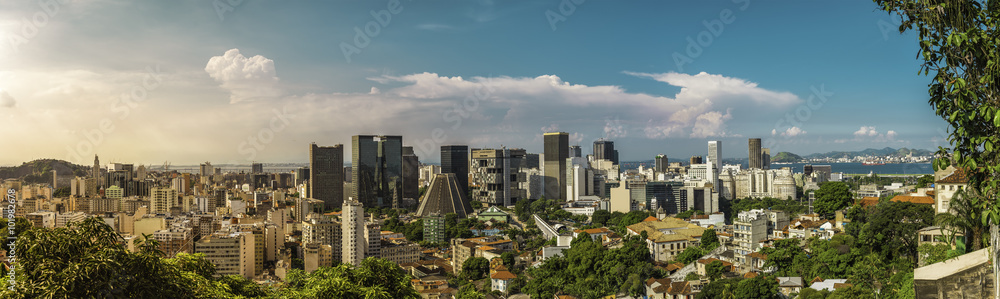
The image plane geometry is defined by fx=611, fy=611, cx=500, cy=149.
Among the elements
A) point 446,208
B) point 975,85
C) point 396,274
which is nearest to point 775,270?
point 396,274

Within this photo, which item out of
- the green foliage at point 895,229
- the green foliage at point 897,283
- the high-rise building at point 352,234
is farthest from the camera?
the high-rise building at point 352,234

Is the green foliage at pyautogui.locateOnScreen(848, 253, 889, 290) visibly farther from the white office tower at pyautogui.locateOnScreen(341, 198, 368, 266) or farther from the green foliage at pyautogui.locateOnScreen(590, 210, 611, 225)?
the green foliage at pyautogui.locateOnScreen(590, 210, 611, 225)

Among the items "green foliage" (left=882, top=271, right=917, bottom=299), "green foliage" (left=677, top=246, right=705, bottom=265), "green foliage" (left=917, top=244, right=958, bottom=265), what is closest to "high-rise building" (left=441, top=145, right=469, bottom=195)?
"green foliage" (left=677, top=246, right=705, bottom=265)

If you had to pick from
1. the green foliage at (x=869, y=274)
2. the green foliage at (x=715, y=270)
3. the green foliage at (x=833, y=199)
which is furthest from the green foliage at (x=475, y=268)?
the green foliage at (x=869, y=274)

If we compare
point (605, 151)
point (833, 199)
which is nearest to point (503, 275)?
point (833, 199)

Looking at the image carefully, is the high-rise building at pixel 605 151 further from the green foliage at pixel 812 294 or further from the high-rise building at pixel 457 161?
the green foliage at pixel 812 294

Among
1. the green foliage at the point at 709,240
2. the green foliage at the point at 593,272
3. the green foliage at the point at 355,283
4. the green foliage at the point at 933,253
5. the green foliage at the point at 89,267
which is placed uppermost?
the green foliage at the point at 89,267
